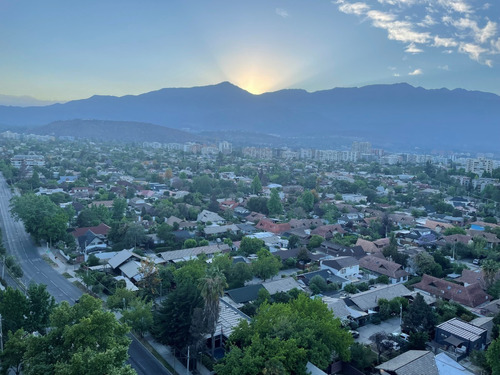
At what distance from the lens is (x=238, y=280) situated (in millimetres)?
24750

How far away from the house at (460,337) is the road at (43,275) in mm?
13647

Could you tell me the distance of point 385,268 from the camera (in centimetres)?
2873

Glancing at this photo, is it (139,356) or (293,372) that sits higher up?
(293,372)

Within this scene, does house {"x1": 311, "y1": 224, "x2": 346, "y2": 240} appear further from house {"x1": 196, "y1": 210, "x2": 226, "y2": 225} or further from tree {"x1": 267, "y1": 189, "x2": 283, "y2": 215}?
house {"x1": 196, "y1": 210, "x2": 226, "y2": 225}

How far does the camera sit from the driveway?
19622 mm

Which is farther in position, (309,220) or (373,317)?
(309,220)

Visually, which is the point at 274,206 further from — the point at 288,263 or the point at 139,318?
the point at 139,318

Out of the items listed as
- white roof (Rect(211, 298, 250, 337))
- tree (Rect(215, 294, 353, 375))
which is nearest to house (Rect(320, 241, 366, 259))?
white roof (Rect(211, 298, 250, 337))

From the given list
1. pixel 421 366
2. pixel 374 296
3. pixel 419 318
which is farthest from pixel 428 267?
pixel 421 366

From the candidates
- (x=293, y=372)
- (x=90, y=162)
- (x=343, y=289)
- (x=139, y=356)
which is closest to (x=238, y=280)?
(x=343, y=289)

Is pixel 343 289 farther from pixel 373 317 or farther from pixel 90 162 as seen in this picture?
pixel 90 162

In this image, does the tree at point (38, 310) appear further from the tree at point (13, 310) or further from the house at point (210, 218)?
the house at point (210, 218)

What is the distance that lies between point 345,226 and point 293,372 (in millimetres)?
31833

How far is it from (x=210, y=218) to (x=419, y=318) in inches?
1104
